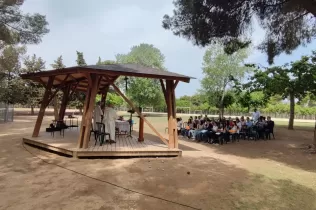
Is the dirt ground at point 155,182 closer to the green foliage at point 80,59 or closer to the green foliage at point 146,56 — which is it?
the green foliage at point 80,59

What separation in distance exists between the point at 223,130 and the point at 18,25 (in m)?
12.1

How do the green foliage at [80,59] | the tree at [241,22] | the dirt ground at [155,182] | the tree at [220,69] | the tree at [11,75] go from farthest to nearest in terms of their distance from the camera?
the green foliage at [80,59], the tree at [220,69], the tree at [11,75], the tree at [241,22], the dirt ground at [155,182]

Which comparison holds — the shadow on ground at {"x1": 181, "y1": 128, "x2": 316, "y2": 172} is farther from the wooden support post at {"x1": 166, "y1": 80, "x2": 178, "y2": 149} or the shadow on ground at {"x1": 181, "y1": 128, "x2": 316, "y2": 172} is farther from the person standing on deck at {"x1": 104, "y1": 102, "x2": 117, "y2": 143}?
the person standing on deck at {"x1": 104, "y1": 102, "x2": 117, "y2": 143}

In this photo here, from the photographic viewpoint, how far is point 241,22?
10375 millimetres

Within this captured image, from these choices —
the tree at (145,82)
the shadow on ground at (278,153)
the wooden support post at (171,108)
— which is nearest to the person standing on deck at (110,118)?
the wooden support post at (171,108)

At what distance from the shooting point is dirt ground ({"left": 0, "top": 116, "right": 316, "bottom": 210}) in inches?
180

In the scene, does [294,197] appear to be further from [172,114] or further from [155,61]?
[155,61]

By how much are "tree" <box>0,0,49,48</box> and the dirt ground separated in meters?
7.63

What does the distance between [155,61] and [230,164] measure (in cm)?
3179

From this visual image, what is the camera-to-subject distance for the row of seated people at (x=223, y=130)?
1246 cm

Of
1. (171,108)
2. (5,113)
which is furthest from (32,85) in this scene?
(171,108)

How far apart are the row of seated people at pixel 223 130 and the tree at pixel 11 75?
734 inches

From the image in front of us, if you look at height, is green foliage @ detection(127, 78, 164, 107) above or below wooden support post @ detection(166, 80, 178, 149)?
above

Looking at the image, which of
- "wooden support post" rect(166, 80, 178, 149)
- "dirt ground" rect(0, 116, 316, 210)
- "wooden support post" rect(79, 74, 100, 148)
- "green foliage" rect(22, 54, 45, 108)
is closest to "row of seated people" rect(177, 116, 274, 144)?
"dirt ground" rect(0, 116, 316, 210)
